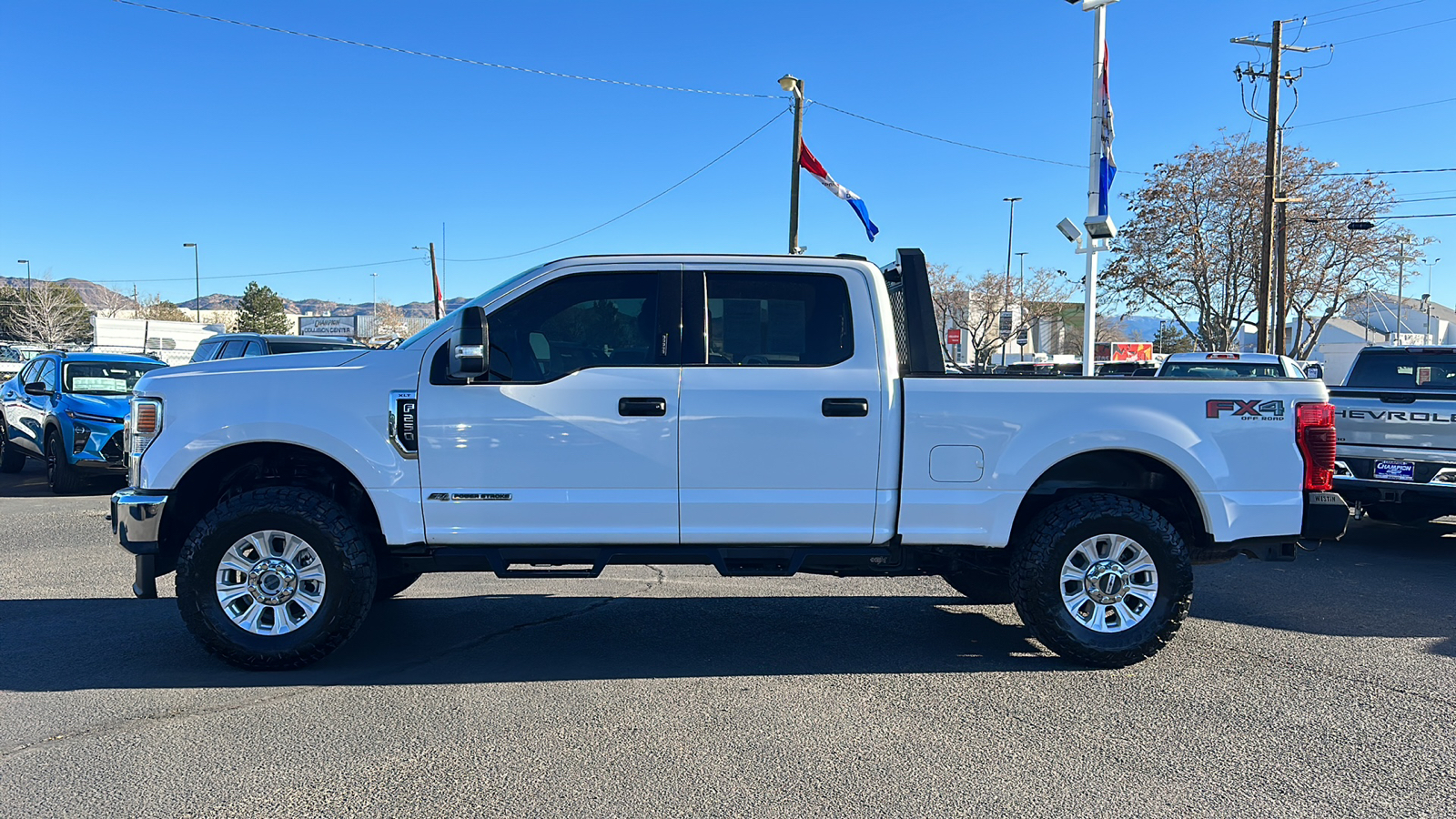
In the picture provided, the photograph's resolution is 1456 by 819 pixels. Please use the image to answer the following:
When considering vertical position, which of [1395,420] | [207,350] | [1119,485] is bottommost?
[1119,485]

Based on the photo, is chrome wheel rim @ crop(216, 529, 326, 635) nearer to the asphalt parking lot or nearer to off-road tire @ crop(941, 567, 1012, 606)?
the asphalt parking lot

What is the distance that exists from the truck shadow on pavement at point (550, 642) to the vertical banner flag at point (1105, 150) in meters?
8.96

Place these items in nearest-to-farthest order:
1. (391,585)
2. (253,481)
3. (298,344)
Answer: (253,481), (391,585), (298,344)

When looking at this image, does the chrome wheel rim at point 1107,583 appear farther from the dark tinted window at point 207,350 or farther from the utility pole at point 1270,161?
the utility pole at point 1270,161

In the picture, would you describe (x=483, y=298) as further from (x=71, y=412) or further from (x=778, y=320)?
(x=71, y=412)

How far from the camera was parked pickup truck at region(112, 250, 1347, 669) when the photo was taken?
4.83 m

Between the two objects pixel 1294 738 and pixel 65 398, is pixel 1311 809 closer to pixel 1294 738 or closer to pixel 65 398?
pixel 1294 738

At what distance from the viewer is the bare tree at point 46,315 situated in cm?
6556

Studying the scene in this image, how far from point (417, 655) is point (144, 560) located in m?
1.43

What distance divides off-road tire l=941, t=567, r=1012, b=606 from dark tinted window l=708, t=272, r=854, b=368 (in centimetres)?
177

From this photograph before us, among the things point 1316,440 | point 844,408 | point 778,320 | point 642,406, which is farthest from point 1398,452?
point 642,406

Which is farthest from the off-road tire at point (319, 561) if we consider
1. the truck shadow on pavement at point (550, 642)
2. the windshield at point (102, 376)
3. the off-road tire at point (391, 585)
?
the windshield at point (102, 376)

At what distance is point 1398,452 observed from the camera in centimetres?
799

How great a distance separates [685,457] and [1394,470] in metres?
6.49
